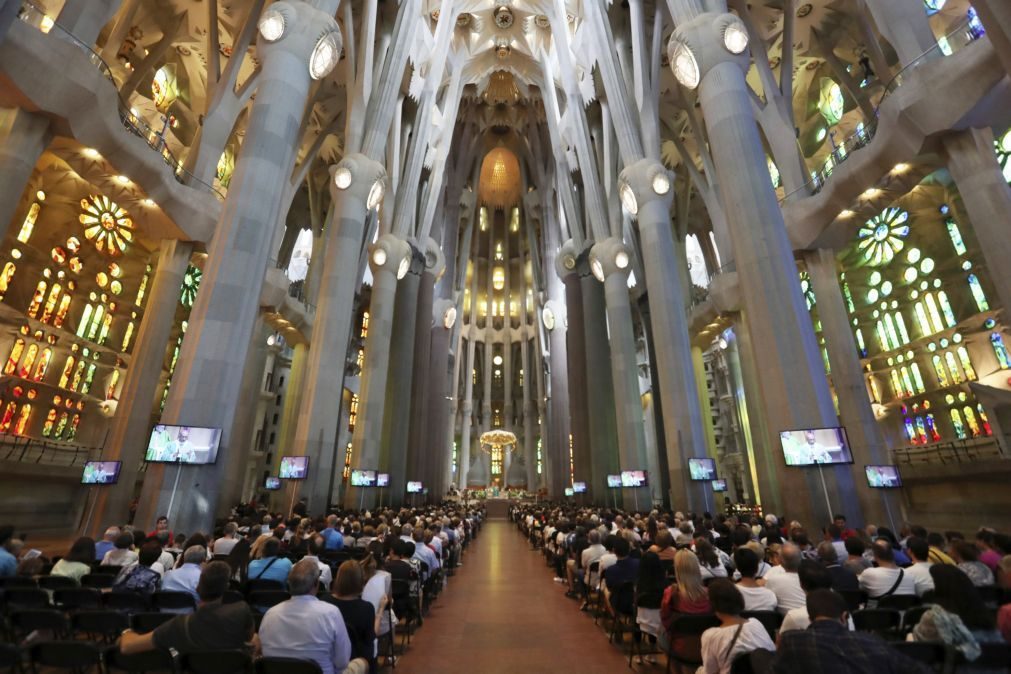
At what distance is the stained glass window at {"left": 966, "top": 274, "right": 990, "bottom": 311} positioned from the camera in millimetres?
16847

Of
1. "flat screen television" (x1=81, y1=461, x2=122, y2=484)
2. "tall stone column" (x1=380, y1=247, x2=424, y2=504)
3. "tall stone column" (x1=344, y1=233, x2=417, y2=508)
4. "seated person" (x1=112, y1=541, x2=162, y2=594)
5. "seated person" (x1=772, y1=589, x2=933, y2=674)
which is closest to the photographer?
"seated person" (x1=772, y1=589, x2=933, y2=674)

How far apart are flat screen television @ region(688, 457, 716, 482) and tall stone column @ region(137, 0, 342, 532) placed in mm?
11396

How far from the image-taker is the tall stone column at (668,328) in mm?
14344

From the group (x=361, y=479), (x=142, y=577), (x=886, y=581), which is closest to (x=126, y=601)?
(x=142, y=577)

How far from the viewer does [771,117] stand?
1622 centimetres

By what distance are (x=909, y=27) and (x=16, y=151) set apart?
793 inches

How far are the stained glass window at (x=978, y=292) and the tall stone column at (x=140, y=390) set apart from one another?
27095 millimetres

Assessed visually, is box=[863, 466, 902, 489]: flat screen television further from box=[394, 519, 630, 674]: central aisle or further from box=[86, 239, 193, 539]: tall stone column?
box=[86, 239, 193, 539]: tall stone column

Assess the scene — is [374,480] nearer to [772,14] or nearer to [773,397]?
[773,397]

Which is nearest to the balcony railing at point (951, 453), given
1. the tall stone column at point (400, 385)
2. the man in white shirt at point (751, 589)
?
the man in white shirt at point (751, 589)

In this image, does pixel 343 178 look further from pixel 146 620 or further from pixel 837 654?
pixel 837 654

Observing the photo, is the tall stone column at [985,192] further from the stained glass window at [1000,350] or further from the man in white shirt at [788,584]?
the stained glass window at [1000,350]

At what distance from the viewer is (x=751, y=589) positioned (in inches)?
130

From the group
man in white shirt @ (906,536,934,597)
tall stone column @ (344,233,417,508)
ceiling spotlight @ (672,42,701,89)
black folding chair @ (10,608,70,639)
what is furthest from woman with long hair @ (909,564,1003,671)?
tall stone column @ (344,233,417,508)
